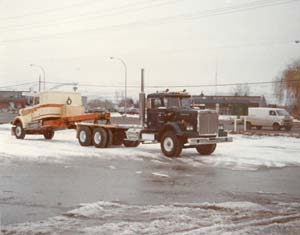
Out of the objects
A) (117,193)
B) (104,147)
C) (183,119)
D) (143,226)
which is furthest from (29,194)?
(104,147)

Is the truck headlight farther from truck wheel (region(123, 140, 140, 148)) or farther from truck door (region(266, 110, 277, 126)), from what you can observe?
truck door (region(266, 110, 277, 126))

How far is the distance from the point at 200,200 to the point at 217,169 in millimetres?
5893

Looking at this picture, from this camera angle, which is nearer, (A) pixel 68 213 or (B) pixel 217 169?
(A) pixel 68 213

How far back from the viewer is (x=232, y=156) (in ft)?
67.8

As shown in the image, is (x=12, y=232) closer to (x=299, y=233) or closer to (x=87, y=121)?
Result: (x=299, y=233)

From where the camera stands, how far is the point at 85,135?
978 inches

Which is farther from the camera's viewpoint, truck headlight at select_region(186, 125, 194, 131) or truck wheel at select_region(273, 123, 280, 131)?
Result: truck wheel at select_region(273, 123, 280, 131)

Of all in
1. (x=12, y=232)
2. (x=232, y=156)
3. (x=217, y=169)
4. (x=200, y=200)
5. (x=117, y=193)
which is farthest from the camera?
(x=232, y=156)

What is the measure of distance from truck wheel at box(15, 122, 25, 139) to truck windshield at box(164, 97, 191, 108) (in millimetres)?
11903

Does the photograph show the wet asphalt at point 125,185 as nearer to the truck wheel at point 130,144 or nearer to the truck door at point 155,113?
the truck door at point 155,113

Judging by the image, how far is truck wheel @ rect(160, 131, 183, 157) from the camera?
2008cm

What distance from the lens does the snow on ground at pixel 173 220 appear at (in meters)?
7.93

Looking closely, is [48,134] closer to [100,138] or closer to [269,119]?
[100,138]

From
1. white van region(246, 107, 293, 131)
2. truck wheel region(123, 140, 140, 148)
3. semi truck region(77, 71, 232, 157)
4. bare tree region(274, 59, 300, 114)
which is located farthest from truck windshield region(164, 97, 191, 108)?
bare tree region(274, 59, 300, 114)
